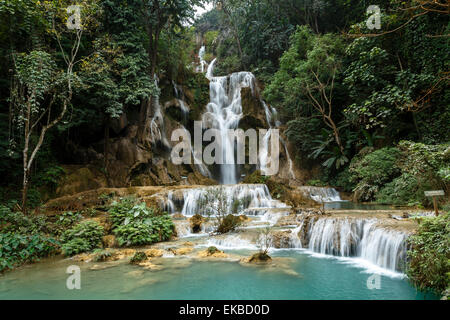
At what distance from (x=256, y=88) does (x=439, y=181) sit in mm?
14847

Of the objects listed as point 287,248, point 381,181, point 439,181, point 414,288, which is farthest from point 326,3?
point 414,288

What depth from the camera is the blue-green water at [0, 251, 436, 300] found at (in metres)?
4.15

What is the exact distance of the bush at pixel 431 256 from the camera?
11.9ft

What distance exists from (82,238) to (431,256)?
24.5ft

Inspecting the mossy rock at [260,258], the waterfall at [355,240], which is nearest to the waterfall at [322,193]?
the waterfall at [355,240]

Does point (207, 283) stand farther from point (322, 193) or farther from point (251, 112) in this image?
point (251, 112)

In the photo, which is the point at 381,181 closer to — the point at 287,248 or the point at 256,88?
the point at 287,248

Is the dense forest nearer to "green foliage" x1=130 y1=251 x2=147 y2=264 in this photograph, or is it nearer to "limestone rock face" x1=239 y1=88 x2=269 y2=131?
"limestone rock face" x1=239 y1=88 x2=269 y2=131

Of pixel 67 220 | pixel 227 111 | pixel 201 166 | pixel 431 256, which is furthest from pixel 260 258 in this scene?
pixel 227 111

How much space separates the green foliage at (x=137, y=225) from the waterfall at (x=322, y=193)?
7.99 meters

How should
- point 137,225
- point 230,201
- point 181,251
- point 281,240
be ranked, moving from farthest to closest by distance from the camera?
1. point 230,201
2. point 137,225
3. point 281,240
4. point 181,251

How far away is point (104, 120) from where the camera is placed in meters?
14.5

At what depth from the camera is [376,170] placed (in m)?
10.9

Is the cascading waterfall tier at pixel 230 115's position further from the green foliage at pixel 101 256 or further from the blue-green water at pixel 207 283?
the blue-green water at pixel 207 283
